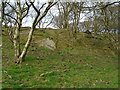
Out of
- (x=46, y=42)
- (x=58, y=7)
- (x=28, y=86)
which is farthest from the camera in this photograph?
(x=58, y=7)

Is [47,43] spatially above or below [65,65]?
above

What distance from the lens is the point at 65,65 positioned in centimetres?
1196

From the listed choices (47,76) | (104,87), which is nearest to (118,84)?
(104,87)

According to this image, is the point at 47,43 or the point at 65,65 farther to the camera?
the point at 47,43

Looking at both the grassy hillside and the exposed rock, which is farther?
the exposed rock

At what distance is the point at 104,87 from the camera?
22.3 ft

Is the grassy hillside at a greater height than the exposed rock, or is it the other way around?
the exposed rock

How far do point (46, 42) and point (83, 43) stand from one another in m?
7.25

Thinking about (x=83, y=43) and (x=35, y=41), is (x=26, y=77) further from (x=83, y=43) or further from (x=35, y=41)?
(x=83, y=43)

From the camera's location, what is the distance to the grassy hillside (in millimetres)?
7336

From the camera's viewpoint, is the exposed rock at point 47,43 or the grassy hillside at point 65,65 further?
the exposed rock at point 47,43

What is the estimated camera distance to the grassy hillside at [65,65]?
24.1 ft

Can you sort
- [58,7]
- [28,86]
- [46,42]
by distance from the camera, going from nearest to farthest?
[28,86], [46,42], [58,7]

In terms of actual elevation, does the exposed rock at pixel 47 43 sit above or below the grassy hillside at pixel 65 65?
above
